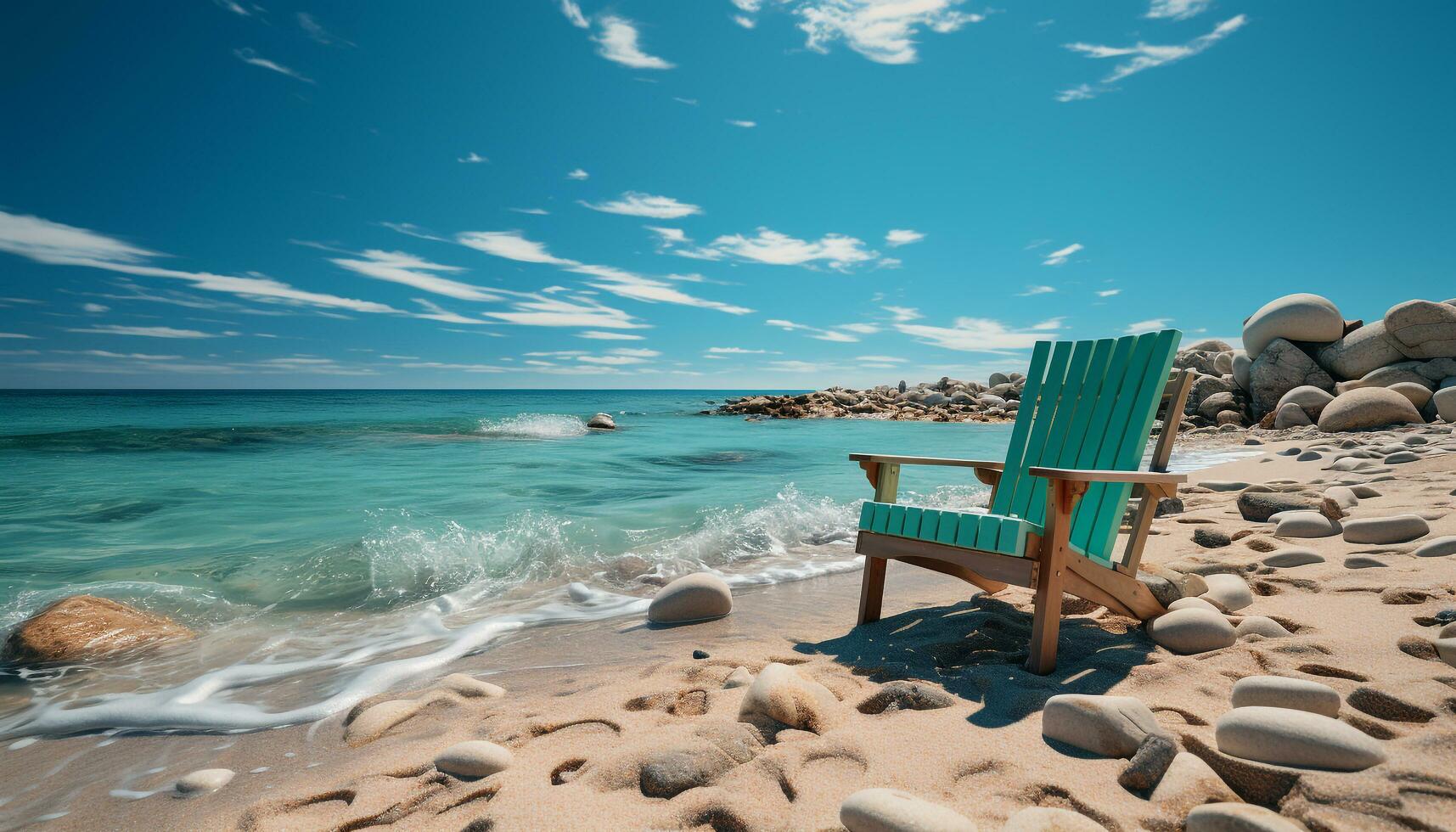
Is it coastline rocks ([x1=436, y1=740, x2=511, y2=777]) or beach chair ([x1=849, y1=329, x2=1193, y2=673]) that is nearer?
coastline rocks ([x1=436, y1=740, x2=511, y2=777])

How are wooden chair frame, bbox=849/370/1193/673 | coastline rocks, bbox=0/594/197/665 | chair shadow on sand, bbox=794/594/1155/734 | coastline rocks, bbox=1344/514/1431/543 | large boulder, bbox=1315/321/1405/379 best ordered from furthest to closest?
1. large boulder, bbox=1315/321/1405/379
2. coastline rocks, bbox=1344/514/1431/543
3. coastline rocks, bbox=0/594/197/665
4. wooden chair frame, bbox=849/370/1193/673
5. chair shadow on sand, bbox=794/594/1155/734

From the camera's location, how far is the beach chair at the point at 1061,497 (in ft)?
9.05

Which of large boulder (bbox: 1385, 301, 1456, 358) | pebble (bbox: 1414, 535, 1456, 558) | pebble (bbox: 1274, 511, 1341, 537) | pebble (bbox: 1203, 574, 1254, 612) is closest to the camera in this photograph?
pebble (bbox: 1203, 574, 1254, 612)

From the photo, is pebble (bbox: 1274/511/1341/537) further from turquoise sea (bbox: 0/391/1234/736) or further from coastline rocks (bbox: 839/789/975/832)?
coastline rocks (bbox: 839/789/975/832)

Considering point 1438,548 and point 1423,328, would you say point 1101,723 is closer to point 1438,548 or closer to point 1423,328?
point 1438,548

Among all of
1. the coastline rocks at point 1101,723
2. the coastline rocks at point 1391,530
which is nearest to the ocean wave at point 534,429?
the coastline rocks at point 1391,530

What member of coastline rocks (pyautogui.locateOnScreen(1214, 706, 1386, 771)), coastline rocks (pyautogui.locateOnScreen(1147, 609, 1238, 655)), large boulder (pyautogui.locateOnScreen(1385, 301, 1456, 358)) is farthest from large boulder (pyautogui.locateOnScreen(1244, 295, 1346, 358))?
coastline rocks (pyautogui.locateOnScreen(1214, 706, 1386, 771))

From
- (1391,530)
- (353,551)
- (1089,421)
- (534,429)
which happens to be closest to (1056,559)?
(1089,421)

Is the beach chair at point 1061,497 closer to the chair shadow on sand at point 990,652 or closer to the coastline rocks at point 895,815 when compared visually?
the chair shadow on sand at point 990,652

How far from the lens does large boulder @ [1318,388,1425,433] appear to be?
11797 mm

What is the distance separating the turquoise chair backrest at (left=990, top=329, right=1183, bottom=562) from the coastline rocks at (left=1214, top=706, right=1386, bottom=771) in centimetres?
125

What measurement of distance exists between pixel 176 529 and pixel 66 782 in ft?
17.7

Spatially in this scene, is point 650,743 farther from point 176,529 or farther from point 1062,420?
point 176,529

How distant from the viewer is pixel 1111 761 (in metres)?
1.85
